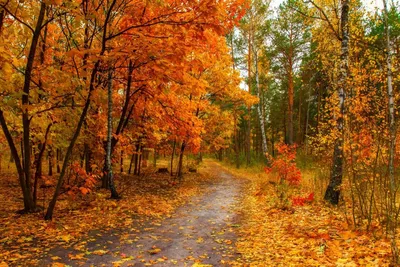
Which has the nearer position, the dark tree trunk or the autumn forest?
the autumn forest

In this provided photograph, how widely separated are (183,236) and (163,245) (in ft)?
2.21

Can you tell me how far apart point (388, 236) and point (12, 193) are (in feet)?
34.9

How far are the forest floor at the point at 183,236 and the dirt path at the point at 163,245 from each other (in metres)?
0.01

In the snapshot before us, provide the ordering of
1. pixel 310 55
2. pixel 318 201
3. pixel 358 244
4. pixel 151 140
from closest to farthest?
pixel 358 244 < pixel 318 201 < pixel 151 140 < pixel 310 55

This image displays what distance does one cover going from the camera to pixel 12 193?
9.73 m

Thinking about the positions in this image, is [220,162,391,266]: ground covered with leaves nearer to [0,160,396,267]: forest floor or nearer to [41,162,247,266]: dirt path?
[0,160,396,267]: forest floor

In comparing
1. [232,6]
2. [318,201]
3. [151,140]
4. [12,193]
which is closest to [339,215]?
[318,201]

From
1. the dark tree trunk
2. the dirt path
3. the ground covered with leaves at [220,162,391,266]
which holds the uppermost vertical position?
the dark tree trunk

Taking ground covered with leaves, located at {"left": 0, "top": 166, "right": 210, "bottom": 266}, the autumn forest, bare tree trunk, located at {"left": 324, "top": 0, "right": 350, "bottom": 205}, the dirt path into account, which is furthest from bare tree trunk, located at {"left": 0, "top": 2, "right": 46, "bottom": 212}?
bare tree trunk, located at {"left": 324, "top": 0, "right": 350, "bottom": 205}

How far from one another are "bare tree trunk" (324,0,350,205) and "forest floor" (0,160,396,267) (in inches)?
22.3

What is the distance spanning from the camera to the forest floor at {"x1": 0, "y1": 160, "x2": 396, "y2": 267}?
14.9ft

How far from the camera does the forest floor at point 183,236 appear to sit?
14.9 ft

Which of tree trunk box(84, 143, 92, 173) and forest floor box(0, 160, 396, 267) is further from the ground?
tree trunk box(84, 143, 92, 173)

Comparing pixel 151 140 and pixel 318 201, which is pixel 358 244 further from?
pixel 151 140
